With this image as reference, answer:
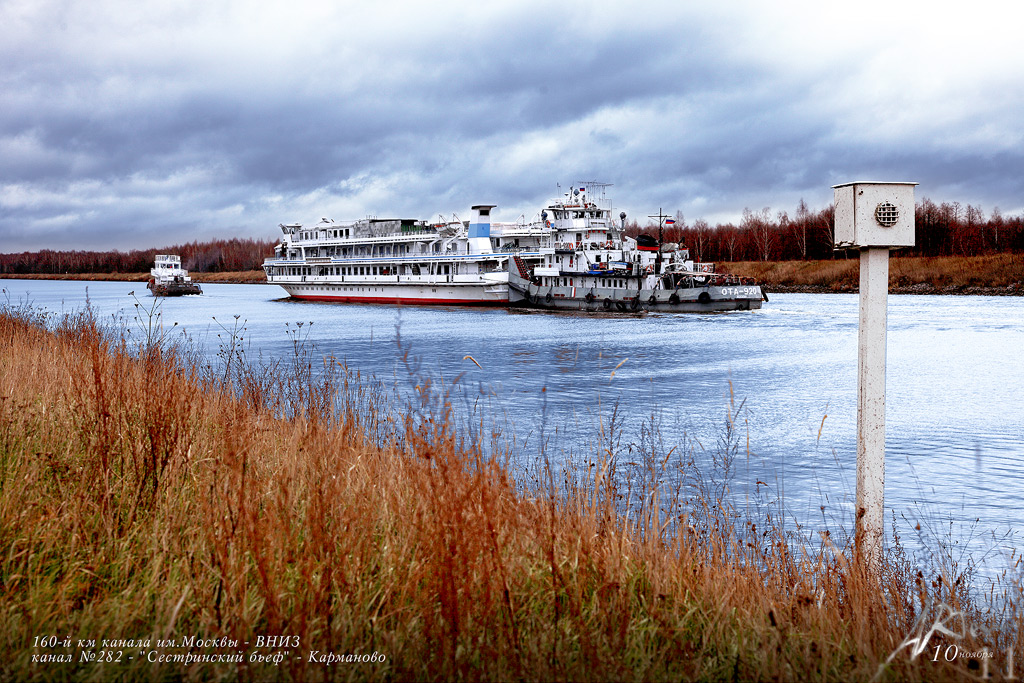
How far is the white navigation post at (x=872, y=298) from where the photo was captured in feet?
16.7

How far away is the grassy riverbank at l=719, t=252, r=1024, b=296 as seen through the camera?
7031cm

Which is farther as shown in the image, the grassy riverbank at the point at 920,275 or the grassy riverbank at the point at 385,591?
the grassy riverbank at the point at 920,275

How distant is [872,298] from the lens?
17.0ft

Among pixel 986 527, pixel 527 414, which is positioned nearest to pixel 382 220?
pixel 527 414

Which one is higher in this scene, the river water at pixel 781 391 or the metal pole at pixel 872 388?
the metal pole at pixel 872 388

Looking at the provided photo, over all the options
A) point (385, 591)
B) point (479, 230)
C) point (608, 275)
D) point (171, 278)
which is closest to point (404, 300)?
point (479, 230)

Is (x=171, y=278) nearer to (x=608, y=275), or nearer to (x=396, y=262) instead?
(x=396, y=262)

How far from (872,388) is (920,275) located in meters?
80.4

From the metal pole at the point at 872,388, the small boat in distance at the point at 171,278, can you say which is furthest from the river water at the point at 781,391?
the small boat in distance at the point at 171,278

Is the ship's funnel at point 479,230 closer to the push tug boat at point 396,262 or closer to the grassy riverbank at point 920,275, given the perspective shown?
the push tug boat at point 396,262

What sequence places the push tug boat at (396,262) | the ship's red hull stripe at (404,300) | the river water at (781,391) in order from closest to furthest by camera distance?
the river water at (781,391) < the ship's red hull stripe at (404,300) < the push tug boat at (396,262)

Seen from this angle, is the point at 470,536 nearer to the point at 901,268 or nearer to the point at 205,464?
the point at 205,464

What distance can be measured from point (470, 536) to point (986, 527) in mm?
7191

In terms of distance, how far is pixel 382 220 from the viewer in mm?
70500
